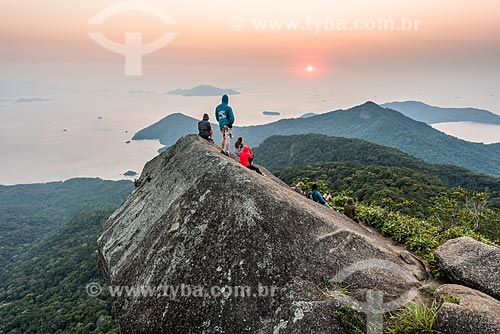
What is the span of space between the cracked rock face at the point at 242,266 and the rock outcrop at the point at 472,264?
0.81 metres

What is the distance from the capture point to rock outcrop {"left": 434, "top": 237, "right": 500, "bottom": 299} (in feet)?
19.7

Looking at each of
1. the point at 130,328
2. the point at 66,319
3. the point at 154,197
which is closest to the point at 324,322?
the point at 130,328

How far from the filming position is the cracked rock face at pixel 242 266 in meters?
5.70

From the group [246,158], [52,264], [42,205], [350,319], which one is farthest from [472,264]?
[42,205]

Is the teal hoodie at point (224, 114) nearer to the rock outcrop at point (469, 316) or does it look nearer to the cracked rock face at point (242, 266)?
the cracked rock face at point (242, 266)

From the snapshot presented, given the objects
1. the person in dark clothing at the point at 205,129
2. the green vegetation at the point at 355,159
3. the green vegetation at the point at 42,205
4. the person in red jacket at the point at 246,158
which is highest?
the person in dark clothing at the point at 205,129

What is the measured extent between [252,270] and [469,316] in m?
3.82

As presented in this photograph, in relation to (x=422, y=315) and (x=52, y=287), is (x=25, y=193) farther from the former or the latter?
(x=422, y=315)

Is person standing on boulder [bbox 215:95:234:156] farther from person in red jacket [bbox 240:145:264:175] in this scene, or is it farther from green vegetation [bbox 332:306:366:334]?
green vegetation [bbox 332:306:366:334]

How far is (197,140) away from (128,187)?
147512 mm

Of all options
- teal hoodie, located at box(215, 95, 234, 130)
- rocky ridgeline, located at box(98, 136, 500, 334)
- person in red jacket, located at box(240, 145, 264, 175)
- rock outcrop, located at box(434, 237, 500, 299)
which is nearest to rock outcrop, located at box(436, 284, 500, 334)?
rocky ridgeline, located at box(98, 136, 500, 334)

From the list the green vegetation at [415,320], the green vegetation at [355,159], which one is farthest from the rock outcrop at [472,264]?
the green vegetation at [355,159]

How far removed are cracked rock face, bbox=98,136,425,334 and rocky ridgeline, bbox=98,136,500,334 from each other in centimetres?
2

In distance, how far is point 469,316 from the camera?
15.6ft
